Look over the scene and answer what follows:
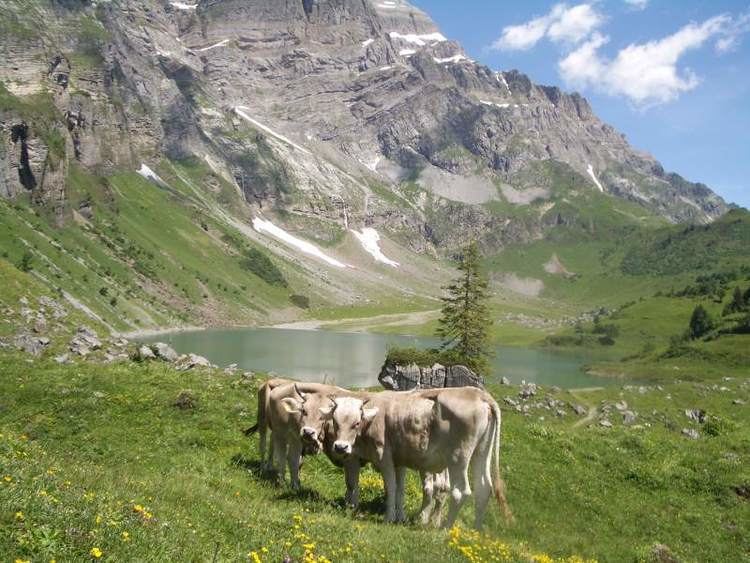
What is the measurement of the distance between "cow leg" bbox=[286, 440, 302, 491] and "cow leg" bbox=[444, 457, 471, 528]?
14.3 feet

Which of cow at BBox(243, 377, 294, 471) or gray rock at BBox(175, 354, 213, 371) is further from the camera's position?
gray rock at BBox(175, 354, 213, 371)

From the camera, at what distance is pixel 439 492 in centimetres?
1520

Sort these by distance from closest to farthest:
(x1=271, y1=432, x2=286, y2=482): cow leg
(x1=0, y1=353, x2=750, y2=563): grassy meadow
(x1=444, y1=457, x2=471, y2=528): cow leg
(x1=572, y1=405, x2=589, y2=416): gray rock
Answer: (x1=0, y1=353, x2=750, y2=563): grassy meadow < (x1=444, y1=457, x2=471, y2=528): cow leg < (x1=271, y1=432, x2=286, y2=482): cow leg < (x1=572, y1=405, x2=589, y2=416): gray rock

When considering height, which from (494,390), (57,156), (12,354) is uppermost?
(57,156)

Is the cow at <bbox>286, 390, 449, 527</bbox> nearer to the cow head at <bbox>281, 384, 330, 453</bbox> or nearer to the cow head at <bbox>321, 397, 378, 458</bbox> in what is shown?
the cow head at <bbox>281, 384, 330, 453</bbox>

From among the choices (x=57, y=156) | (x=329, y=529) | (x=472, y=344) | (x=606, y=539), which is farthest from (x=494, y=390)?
(x=57, y=156)

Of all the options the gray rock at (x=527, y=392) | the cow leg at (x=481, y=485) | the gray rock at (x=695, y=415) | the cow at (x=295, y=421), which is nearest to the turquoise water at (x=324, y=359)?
the gray rock at (x=527, y=392)

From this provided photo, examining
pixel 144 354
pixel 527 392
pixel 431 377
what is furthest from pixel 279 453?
pixel 431 377

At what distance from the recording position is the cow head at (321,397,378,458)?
14281 mm

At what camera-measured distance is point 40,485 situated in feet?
28.2

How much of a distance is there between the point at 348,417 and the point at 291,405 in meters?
2.14

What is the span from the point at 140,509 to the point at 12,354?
2248 centimetres

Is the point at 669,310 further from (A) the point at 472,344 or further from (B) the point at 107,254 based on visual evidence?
(B) the point at 107,254

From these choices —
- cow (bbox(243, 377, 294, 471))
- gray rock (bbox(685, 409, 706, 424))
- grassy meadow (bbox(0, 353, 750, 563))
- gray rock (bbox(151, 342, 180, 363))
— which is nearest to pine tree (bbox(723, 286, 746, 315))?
gray rock (bbox(685, 409, 706, 424))
